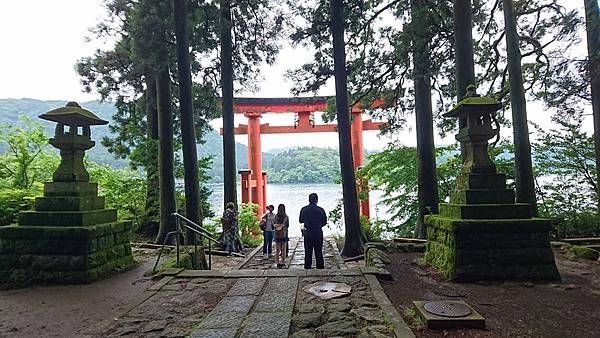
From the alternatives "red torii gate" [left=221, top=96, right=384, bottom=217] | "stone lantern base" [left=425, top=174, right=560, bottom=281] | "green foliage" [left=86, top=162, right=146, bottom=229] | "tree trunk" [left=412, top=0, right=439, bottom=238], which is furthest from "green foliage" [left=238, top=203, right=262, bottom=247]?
"stone lantern base" [left=425, top=174, right=560, bottom=281]

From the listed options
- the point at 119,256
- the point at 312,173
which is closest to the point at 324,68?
the point at 119,256

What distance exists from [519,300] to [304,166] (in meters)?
24.9

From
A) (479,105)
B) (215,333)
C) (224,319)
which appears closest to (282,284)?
(224,319)

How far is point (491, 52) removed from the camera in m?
9.66

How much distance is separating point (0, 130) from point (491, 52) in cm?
1405

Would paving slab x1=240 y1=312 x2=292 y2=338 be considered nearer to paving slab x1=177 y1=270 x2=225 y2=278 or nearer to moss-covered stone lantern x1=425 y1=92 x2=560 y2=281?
paving slab x1=177 y1=270 x2=225 y2=278

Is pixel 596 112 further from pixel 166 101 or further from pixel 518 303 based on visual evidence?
pixel 166 101

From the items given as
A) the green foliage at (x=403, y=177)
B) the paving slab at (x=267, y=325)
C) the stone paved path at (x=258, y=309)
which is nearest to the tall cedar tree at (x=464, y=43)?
the green foliage at (x=403, y=177)

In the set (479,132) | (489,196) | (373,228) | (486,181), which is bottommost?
(373,228)

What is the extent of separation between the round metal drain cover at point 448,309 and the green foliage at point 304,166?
22325 mm

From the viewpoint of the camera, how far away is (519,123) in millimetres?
8398

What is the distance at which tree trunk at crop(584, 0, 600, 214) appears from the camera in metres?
7.21

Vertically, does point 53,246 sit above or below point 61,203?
below

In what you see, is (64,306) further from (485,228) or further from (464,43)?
(464,43)
